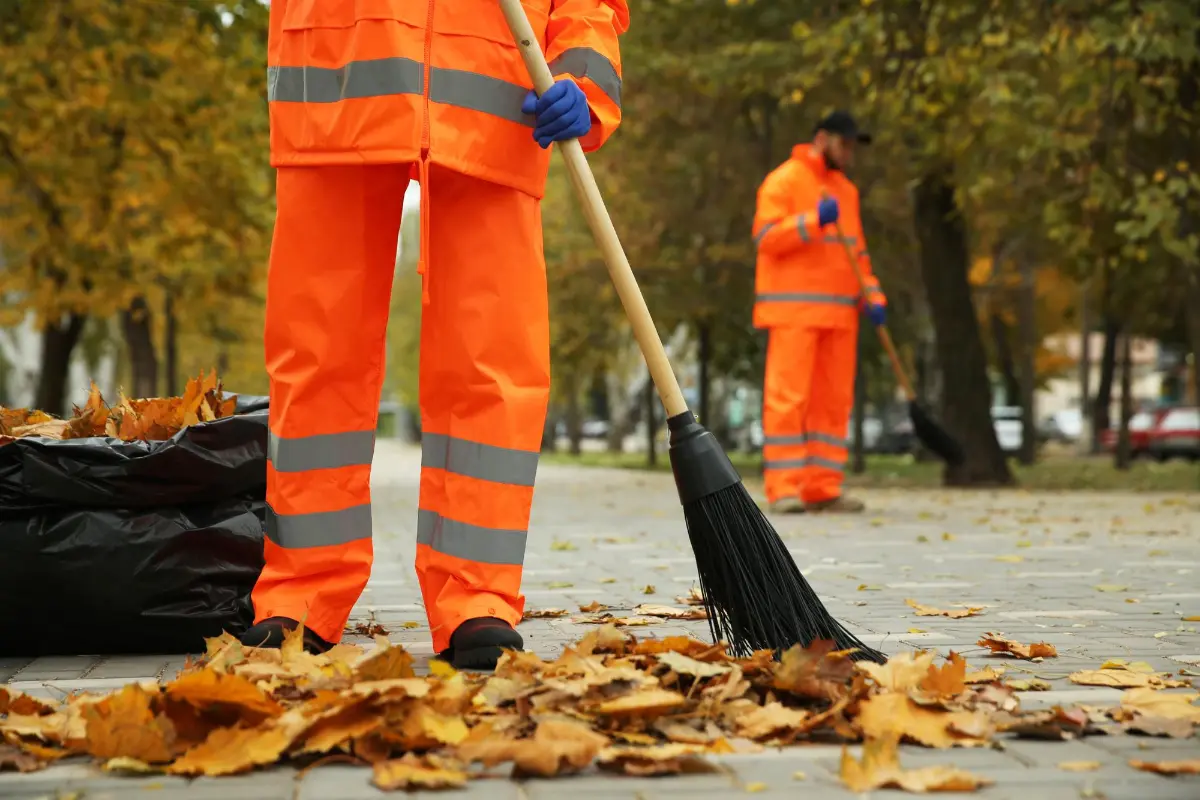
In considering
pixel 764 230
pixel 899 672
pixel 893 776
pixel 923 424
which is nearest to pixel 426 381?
pixel 899 672

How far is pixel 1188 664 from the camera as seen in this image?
410cm

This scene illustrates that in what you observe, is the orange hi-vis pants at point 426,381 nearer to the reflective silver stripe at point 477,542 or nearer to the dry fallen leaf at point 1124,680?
the reflective silver stripe at point 477,542

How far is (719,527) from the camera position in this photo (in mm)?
3982

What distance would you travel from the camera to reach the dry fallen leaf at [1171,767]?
2.88m

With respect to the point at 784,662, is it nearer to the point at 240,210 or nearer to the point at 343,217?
the point at 343,217

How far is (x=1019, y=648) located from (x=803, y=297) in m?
6.07

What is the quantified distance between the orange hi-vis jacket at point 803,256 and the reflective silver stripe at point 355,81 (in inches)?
246

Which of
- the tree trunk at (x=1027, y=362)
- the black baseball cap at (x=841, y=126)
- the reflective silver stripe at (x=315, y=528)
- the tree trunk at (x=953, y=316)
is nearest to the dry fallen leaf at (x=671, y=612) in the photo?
the reflective silver stripe at (x=315, y=528)

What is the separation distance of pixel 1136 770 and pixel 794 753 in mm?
603

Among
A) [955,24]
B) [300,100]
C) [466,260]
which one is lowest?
[466,260]

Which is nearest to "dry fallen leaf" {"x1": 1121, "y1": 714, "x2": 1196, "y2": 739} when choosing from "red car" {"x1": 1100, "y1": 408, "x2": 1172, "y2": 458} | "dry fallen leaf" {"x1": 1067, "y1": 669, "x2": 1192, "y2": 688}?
"dry fallen leaf" {"x1": 1067, "y1": 669, "x2": 1192, "y2": 688}

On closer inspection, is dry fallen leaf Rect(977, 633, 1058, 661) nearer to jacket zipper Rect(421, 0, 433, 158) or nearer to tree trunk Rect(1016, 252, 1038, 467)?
jacket zipper Rect(421, 0, 433, 158)

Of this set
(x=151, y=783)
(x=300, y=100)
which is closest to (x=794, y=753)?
(x=151, y=783)

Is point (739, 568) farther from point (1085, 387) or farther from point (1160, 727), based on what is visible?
point (1085, 387)
